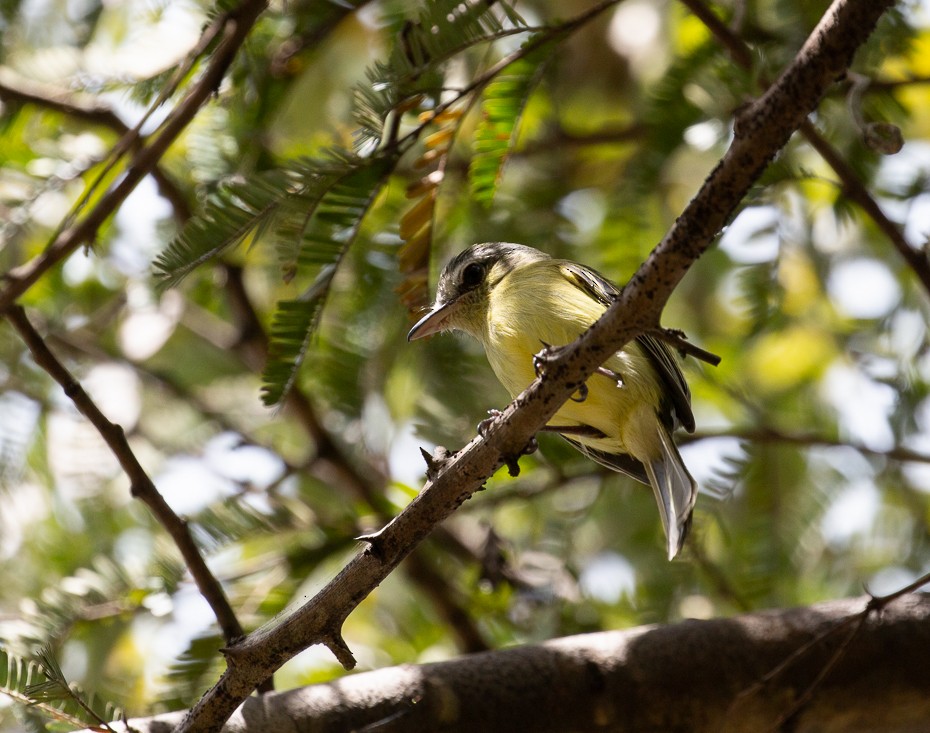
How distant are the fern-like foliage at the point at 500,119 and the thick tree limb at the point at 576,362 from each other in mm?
1170

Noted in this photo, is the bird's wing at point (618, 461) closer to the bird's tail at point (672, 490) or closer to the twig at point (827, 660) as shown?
the bird's tail at point (672, 490)

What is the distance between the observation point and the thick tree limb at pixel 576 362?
1690 millimetres

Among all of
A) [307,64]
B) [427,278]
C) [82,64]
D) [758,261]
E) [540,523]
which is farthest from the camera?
[540,523]

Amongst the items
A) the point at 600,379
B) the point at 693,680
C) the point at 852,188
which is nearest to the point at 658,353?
the point at 600,379

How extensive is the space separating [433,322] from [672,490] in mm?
1059

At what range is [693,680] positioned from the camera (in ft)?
9.21

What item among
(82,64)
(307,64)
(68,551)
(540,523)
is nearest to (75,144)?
(82,64)

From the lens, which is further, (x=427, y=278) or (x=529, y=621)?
(x=529, y=621)

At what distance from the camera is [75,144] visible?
13.5ft

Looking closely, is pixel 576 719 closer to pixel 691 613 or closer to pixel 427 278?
pixel 427 278

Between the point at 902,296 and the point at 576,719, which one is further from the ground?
the point at 902,296

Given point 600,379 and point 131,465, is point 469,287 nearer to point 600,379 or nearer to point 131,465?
point 600,379

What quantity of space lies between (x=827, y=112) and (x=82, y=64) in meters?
2.89

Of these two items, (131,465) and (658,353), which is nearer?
(131,465)
